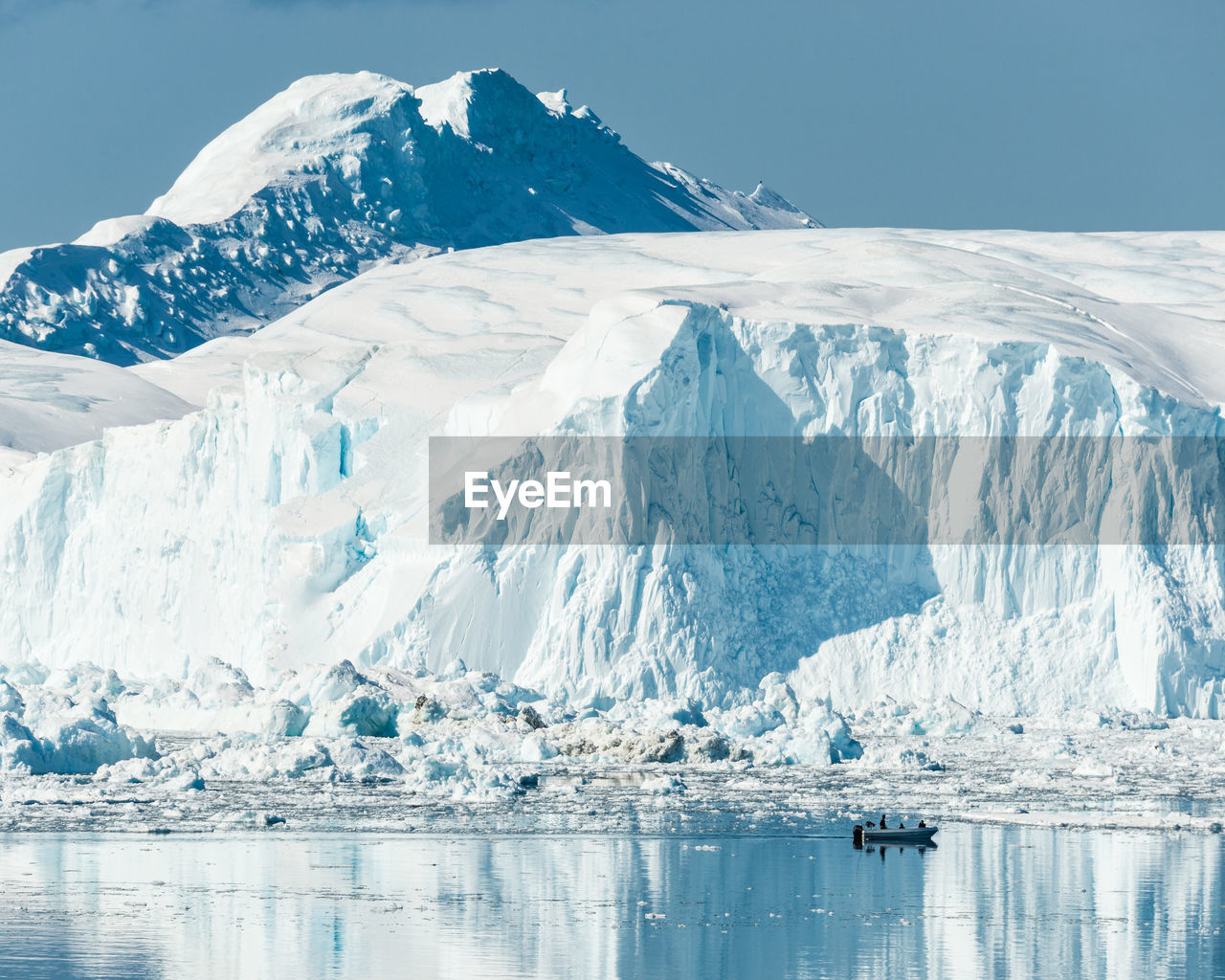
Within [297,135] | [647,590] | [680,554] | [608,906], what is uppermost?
[297,135]

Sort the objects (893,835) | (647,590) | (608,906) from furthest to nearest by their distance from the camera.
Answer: (647,590) → (893,835) → (608,906)

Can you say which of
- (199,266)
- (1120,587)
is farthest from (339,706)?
(199,266)

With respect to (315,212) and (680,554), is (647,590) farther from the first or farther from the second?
(315,212)

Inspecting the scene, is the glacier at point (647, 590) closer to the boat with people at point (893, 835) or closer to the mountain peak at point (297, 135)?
the boat with people at point (893, 835)

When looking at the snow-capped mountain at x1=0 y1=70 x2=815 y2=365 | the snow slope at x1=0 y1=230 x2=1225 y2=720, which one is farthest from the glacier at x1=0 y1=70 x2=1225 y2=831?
the snow-capped mountain at x1=0 y1=70 x2=815 y2=365

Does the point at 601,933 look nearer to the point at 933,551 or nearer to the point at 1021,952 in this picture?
the point at 1021,952

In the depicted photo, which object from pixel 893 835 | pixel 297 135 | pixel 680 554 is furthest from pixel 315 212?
pixel 893 835
